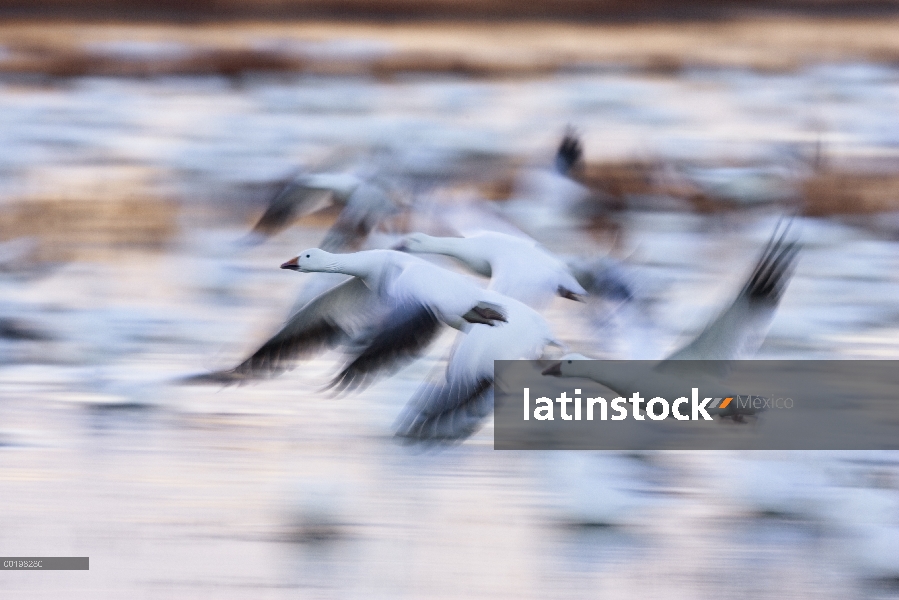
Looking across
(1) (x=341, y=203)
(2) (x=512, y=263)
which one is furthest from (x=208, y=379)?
(2) (x=512, y=263)

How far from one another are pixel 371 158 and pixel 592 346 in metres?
0.95

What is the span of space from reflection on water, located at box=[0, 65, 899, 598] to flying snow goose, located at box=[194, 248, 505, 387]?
0.68ft

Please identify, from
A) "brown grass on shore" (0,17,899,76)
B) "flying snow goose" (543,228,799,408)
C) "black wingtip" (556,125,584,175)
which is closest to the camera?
"flying snow goose" (543,228,799,408)

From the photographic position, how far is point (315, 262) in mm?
2357

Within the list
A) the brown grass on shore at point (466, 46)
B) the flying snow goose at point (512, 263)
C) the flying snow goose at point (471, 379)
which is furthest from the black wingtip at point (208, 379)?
the brown grass on shore at point (466, 46)

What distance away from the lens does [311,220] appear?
3.50 metres

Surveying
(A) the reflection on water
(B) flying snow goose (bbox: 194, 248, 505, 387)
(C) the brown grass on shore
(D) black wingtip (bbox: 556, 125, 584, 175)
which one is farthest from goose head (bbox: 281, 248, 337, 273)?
(C) the brown grass on shore

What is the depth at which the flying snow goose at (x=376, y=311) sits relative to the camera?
82.0 inches

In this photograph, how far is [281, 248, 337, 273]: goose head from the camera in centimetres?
231

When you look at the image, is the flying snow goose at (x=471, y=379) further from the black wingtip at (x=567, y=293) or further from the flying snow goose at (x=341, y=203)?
the flying snow goose at (x=341, y=203)

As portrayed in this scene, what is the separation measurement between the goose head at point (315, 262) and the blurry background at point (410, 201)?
289 millimetres

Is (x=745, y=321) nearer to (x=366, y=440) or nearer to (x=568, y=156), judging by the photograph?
(x=366, y=440)

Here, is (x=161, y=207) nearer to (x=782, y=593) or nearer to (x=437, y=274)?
(x=437, y=274)

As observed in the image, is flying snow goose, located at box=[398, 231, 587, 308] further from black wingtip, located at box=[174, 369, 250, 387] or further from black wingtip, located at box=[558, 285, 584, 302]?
black wingtip, located at box=[174, 369, 250, 387]
